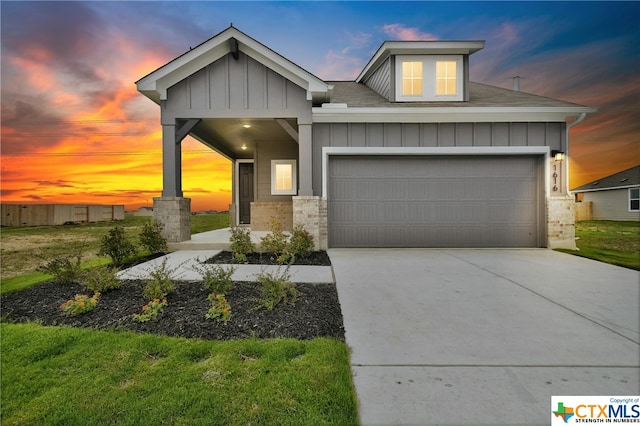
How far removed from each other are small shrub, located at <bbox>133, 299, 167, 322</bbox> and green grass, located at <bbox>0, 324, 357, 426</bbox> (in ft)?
0.98

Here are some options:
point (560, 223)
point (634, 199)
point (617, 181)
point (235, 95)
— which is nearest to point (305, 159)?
point (235, 95)

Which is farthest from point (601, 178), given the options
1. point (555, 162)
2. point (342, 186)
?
point (342, 186)

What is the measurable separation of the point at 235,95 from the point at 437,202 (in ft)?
20.3

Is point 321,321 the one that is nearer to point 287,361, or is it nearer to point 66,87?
point 287,361

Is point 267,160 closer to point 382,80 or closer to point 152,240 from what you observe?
point 382,80

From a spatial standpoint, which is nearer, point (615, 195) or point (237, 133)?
point (237, 133)

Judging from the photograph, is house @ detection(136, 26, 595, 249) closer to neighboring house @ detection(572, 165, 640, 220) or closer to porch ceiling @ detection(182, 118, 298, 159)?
porch ceiling @ detection(182, 118, 298, 159)

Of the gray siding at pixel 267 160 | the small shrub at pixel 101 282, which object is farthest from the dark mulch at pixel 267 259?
the gray siding at pixel 267 160

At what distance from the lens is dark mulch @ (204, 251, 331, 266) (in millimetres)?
6062

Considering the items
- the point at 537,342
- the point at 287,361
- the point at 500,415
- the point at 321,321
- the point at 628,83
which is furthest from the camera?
the point at 628,83

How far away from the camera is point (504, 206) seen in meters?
7.74

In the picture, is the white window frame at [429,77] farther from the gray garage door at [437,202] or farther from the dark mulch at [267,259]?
the dark mulch at [267,259]

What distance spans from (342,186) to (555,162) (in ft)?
19.0

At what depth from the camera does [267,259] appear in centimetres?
647
